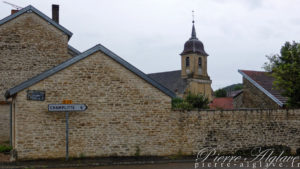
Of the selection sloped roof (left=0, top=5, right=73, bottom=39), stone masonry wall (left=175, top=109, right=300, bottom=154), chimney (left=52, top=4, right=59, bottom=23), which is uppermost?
chimney (left=52, top=4, right=59, bottom=23)

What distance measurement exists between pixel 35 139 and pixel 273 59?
15.6 m

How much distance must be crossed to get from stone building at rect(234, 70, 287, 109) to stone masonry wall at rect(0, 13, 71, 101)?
1237cm

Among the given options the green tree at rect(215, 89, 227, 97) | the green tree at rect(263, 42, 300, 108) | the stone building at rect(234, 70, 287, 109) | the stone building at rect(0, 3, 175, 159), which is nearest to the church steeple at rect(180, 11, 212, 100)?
the green tree at rect(215, 89, 227, 97)

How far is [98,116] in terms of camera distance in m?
14.3

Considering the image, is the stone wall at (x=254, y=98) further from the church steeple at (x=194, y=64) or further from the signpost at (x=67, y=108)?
the church steeple at (x=194, y=64)

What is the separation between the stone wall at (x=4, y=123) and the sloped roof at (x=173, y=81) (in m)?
49.5

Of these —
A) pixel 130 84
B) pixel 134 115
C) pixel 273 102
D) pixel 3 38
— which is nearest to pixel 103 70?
pixel 130 84

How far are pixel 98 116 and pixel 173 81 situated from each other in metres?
55.5

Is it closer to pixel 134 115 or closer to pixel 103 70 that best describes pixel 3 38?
pixel 103 70

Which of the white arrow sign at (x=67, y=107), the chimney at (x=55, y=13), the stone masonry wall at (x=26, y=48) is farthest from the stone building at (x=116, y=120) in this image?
the chimney at (x=55, y=13)

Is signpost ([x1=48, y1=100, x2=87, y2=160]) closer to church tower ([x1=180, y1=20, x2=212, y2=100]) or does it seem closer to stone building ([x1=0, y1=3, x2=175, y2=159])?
stone building ([x1=0, y1=3, x2=175, y2=159])

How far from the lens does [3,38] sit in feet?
63.8

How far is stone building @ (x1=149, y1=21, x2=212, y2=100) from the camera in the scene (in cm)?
6706

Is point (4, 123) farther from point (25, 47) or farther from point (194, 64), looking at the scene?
point (194, 64)
